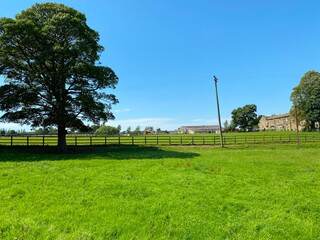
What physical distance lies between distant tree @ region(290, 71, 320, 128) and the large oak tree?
5499 centimetres

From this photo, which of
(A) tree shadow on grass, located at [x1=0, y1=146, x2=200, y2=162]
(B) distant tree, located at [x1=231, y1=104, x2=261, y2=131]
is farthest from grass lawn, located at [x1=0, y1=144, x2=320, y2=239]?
(B) distant tree, located at [x1=231, y1=104, x2=261, y2=131]

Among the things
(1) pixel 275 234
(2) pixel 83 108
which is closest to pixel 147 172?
(1) pixel 275 234

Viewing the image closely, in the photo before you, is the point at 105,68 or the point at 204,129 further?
the point at 204,129

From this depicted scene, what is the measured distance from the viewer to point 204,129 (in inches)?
5084

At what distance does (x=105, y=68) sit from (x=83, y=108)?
3.96 m

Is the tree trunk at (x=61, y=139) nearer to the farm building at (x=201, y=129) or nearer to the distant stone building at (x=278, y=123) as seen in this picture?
the distant stone building at (x=278, y=123)

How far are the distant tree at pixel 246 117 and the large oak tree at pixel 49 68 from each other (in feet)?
291

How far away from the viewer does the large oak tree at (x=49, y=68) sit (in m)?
15.5

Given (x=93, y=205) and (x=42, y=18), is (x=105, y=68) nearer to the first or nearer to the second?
(x=42, y=18)

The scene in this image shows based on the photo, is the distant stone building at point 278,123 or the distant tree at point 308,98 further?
the distant stone building at point 278,123

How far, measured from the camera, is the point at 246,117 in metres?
97.4

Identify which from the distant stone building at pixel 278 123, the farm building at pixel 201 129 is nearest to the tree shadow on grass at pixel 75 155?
the distant stone building at pixel 278 123

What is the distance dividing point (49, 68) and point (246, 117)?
92791mm

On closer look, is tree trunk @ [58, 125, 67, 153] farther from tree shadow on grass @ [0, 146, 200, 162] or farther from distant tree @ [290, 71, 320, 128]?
distant tree @ [290, 71, 320, 128]
